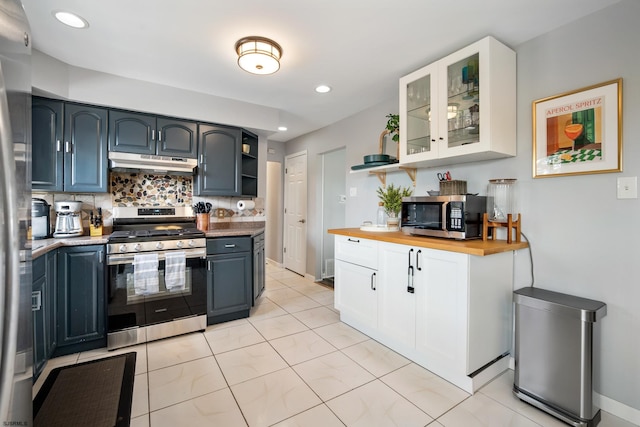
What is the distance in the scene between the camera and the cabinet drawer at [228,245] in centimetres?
281

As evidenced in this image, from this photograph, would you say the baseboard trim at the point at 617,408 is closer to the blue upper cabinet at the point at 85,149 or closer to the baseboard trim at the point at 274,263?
the blue upper cabinet at the point at 85,149

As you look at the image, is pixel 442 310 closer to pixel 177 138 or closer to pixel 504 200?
pixel 504 200

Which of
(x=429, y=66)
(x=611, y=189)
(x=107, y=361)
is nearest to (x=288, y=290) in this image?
(x=107, y=361)

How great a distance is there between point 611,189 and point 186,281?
3.21 metres

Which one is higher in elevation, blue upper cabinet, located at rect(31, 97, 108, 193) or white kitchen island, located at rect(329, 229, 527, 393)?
blue upper cabinet, located at rect(31, 97, 108, 193)

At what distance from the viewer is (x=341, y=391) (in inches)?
73.2

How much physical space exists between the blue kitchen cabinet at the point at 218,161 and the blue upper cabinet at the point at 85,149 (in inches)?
32.7

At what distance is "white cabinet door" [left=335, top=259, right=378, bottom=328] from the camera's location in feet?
8.21

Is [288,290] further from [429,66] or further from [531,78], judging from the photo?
[531,78]

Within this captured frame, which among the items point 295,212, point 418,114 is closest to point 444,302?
point 418,114

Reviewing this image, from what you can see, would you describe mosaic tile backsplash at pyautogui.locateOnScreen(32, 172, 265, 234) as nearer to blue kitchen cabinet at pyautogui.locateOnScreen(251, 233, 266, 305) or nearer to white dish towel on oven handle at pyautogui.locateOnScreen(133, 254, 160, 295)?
blue kitchen cabinet at pyautogui.locateOnScreen(251, 233, 266, 305)

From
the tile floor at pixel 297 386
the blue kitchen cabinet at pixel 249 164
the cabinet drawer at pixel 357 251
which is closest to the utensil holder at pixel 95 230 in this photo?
the tile floor at pixel 297 386

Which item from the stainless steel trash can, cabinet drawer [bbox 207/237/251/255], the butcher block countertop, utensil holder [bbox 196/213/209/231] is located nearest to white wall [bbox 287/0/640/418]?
the stainless steel trash can

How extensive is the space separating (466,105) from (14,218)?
2400mm
